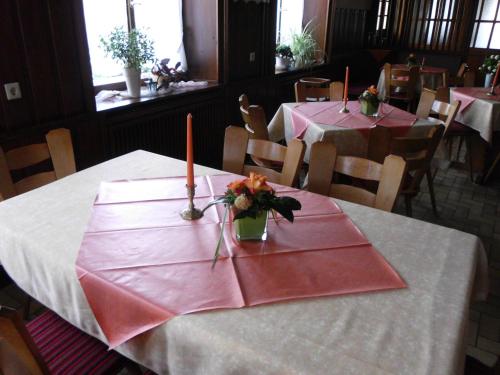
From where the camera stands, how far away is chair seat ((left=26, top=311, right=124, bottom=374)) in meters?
1.16

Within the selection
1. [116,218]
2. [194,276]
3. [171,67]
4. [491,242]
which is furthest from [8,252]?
[491,242]

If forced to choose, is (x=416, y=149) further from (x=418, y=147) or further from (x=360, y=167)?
(x=360, y=167)

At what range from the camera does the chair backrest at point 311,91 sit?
12.6 feet

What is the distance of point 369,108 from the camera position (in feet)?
9.73

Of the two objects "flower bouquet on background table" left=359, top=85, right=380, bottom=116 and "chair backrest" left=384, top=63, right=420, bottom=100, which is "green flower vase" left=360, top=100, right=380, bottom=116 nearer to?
"flower bouquet on background table" left=359, top=85, right=380, bottom=116

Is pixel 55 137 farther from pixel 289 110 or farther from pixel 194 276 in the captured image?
pixel 289 110

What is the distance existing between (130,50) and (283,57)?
8.02ft

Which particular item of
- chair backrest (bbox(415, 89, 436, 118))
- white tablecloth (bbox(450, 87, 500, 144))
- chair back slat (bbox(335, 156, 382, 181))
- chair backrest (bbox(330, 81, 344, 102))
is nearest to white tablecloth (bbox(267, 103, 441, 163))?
chair backrest (bbox(415, 89, 436, 118))

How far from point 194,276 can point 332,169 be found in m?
0.94

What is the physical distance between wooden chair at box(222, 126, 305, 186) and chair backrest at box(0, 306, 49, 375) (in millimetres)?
1283

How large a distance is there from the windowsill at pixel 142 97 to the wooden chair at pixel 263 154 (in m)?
1.06

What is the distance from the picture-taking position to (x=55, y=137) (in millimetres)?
1921

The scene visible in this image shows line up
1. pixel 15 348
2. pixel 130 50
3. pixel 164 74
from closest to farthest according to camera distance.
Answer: pixel 15 348 < pixel 130 50 < pixel 164 74

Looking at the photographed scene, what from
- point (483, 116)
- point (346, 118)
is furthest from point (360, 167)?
point (483, 116)
